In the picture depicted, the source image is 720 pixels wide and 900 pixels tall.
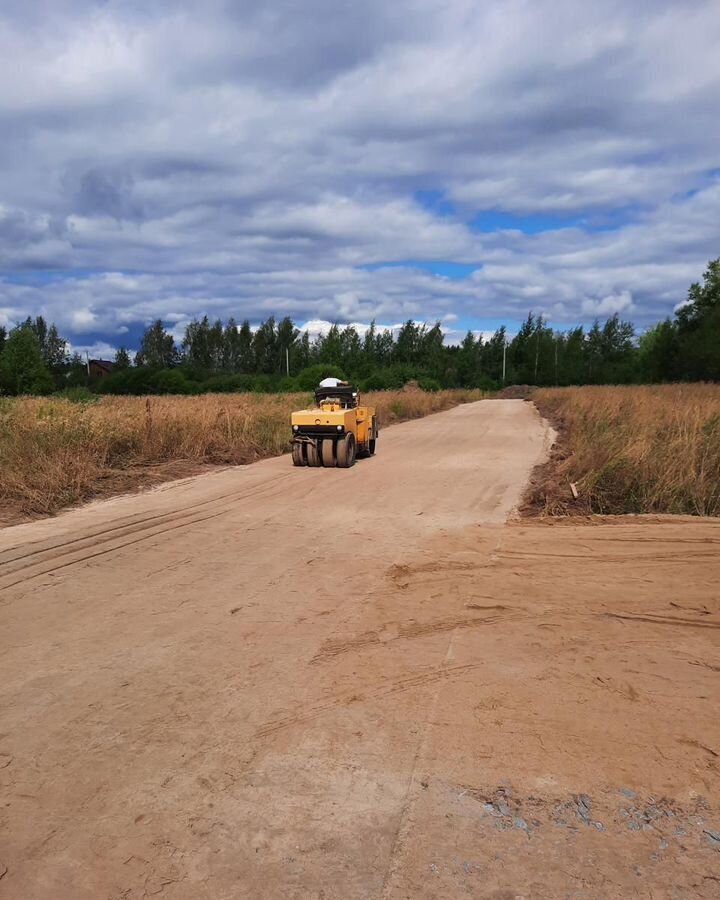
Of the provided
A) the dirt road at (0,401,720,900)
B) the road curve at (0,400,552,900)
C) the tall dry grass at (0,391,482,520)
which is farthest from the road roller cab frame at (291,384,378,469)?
the dirt road at (0,401,720,900)

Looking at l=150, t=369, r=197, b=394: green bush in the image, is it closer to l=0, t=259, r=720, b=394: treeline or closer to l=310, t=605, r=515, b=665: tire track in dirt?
l=0, t=259, r=720, b=394: treeline

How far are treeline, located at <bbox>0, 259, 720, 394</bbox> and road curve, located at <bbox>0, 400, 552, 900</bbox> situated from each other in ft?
177

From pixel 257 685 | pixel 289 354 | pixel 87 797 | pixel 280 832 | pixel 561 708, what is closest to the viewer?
pixel 280 832

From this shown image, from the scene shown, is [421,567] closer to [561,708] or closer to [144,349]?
[561,708]

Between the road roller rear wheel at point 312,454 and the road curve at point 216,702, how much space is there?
559 cm

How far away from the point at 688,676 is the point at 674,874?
1.88 meters

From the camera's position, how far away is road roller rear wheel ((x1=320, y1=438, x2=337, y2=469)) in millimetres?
13945

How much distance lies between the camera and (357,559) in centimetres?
703

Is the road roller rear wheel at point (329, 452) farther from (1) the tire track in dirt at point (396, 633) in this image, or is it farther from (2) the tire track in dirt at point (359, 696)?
(2) the tire track in dirt at point (359, 696)

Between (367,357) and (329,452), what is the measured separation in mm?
71302

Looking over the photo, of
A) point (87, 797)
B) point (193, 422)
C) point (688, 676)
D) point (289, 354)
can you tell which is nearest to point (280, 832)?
point (87, 797)

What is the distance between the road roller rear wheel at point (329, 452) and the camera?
549 inches

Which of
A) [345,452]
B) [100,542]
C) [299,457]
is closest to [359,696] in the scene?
[100,542]

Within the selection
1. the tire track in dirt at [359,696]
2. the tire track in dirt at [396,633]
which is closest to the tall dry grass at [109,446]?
the tire track in dirt at [396,633]
